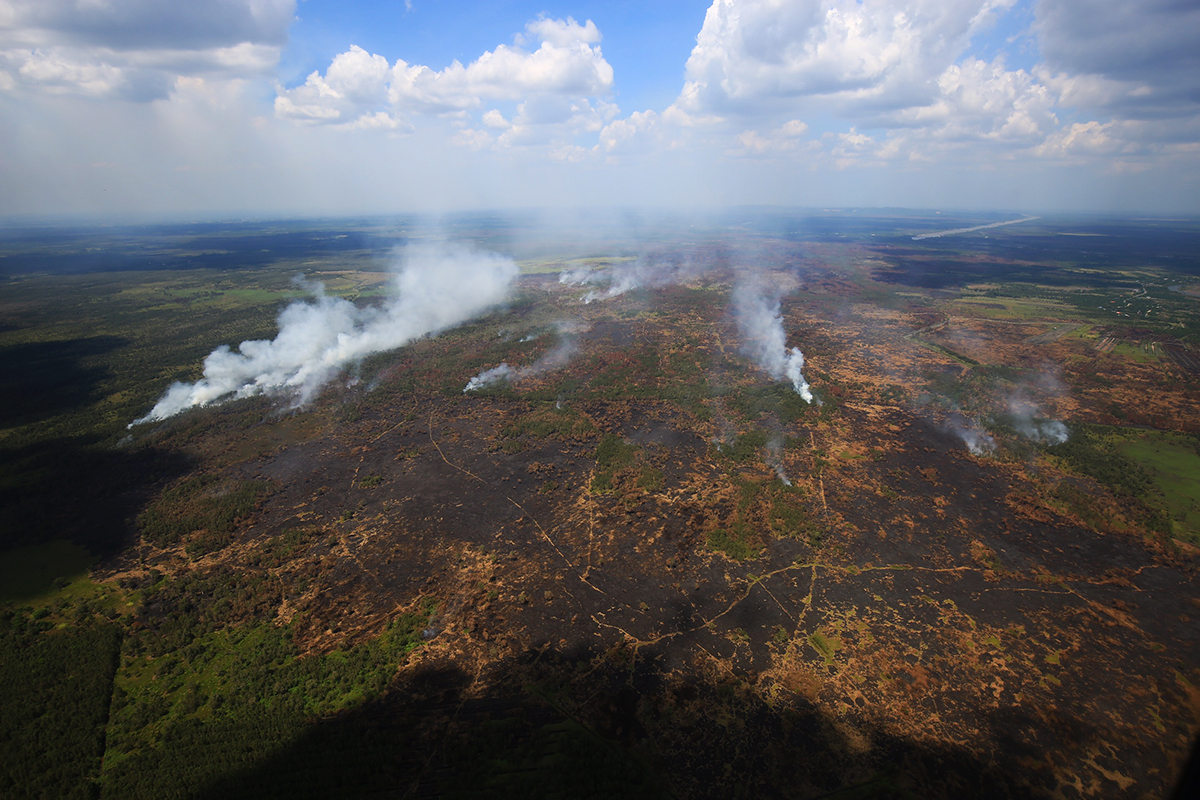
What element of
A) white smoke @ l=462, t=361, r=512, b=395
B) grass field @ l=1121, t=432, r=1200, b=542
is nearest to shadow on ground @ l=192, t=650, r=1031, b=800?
grass field @ l=1121, t=432, r=1200, b=542

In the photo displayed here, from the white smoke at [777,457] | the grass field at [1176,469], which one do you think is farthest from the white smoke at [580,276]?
the grass field at [1176,469]

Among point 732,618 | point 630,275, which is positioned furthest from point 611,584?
point 630,275

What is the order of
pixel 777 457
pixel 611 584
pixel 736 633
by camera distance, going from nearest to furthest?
pixel 736 633
pixel 611 584
pixel 777 457

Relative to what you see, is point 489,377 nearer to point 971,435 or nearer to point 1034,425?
point 971,435

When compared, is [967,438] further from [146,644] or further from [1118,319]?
[1118,319]

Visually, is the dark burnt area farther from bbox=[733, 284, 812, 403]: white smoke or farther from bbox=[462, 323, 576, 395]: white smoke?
bbox=[733, 284, 812, 403]: white smoke
